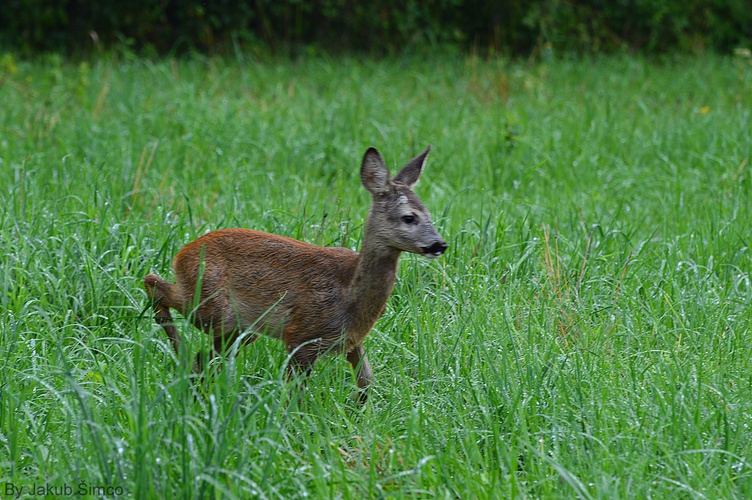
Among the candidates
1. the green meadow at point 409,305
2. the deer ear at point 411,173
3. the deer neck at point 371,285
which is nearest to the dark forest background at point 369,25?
the green meadow at point 409,305

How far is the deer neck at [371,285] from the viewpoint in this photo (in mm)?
3615

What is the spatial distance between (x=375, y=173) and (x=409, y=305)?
66 centimetres

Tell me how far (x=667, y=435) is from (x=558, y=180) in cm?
353

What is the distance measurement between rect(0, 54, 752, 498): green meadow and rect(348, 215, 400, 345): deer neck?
0.20 m

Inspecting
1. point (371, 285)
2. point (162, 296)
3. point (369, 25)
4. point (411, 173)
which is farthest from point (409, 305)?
point (369, 25)

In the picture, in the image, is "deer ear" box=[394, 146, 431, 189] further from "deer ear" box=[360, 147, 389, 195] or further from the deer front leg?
the deer front leg

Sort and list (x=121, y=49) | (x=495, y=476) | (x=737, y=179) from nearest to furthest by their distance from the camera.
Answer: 1. (x=495, y=476)
2. (x=737, y=179)
3. (x=121, y=49)

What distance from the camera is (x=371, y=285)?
3621 mm

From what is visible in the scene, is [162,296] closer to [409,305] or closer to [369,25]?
[409,305]

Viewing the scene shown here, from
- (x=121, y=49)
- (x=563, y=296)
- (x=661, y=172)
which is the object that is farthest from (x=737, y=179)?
(x=121, y=49)

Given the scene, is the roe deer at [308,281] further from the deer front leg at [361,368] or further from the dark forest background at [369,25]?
the dark forest background at [369,25]

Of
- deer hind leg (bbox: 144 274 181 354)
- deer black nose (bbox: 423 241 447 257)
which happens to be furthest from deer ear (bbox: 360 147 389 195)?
deer hind leg (bbox: 144 274 181 354)

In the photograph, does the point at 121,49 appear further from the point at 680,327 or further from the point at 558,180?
the point at 680,327

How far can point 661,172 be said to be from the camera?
6.63m
